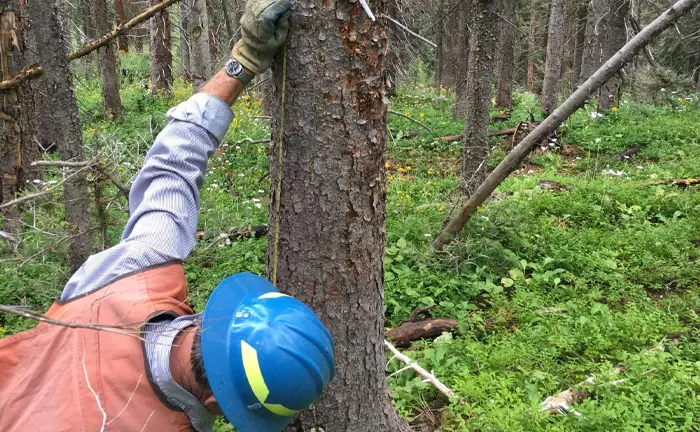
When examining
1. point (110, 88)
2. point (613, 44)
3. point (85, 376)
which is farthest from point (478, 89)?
point (110, 88)

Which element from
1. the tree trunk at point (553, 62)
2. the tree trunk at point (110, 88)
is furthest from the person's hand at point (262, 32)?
the tree trunk at point (110, 88)

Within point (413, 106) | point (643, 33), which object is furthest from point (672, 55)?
point (643, 33)

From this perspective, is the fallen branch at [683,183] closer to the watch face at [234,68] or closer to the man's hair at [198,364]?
the watch face at [234,68]

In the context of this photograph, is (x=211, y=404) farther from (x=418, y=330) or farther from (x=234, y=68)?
(x=418, y=330)

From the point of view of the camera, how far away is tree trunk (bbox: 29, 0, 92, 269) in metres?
3.63

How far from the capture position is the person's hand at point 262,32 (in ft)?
5.97

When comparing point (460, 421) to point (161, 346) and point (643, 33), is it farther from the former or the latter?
point (643, 33)

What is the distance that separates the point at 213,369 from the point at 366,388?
997 millimetres

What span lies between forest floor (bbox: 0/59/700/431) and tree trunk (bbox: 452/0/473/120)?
182 inches

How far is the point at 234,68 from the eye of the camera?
83.0 inches

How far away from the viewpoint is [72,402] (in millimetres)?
1552

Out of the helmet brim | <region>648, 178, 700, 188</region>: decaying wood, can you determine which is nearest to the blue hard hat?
the helmet brim

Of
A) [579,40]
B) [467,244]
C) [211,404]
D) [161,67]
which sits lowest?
[467,244]

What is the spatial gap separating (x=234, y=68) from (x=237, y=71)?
0.07 feet
